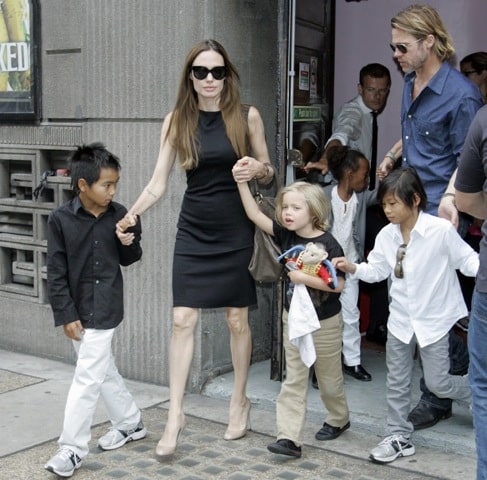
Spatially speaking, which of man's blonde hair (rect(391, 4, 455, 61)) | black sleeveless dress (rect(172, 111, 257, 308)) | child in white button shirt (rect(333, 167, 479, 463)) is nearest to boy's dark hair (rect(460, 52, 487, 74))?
man's blonde hair (rect(391, 4, 455, 61))

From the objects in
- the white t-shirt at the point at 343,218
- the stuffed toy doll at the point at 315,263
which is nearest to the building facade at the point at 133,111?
the white t-shirt at the point at 343,218

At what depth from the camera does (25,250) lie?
22.6 ft

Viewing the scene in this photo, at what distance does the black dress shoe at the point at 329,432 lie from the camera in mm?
4914

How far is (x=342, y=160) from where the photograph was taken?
18.8ft

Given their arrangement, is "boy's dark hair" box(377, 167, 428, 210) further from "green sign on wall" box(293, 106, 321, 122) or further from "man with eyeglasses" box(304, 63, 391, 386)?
"green sign on wall" box(293, 106, 321, 122)

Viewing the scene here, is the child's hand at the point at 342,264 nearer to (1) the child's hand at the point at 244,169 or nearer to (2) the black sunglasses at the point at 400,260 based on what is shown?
(2) the black sunglasses at the point at 400,260

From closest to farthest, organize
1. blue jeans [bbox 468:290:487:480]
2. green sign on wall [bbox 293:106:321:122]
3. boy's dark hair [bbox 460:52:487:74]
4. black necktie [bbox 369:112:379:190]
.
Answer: blue jeans [bbox 468:290:487:480] < green sign on wall [bbox 293:106:321:122] < black necktie [bbox 369:112:379:190] < boy's dark hair [bbox 460:52:487:74]

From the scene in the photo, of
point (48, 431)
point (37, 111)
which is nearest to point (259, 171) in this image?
point (48, 431)

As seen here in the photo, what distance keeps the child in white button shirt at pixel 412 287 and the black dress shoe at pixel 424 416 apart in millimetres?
253

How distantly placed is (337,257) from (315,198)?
1.01 ft

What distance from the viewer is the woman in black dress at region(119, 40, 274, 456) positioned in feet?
15.6

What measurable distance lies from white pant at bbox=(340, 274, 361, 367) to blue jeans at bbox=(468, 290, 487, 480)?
2.34 meters

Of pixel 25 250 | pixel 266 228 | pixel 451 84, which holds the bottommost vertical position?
pixel 25 250

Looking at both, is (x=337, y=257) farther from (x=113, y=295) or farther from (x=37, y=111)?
(x=37, y=111)
